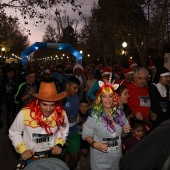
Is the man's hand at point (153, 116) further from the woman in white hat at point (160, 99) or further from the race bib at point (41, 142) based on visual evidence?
the race bib at point (41, 142)

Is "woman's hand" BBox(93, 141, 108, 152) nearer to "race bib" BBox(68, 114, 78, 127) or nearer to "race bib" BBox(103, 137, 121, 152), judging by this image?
"race bib" BBox(103, 137, 121, 152)

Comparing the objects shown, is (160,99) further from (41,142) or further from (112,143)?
(41,142)

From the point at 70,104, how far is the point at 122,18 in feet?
53.3

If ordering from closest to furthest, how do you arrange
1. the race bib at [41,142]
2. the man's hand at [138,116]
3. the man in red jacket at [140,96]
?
the race bib at [41,142]
the man's hand at [138,116]
the man in red jacket at [140,96]

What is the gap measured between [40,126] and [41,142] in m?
0.21

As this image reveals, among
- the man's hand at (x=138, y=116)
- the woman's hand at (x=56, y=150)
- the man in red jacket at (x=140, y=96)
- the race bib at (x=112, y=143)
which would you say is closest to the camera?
the woman's hand at (x=56, y=150)

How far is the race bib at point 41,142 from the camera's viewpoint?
3625 millimetres

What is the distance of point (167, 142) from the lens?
7.37 feet

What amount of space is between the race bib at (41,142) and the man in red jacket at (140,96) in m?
2.63

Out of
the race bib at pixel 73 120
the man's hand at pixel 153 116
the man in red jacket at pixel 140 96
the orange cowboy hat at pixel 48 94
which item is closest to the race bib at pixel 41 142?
the orange cowboy hat at pixel 48 94

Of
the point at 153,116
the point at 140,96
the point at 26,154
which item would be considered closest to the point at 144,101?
the point at 140,96

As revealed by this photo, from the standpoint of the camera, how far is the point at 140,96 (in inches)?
233

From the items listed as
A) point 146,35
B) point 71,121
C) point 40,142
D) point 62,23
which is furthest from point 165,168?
point 62,23

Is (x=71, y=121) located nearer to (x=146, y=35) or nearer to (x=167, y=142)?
(x=167, y=142)
